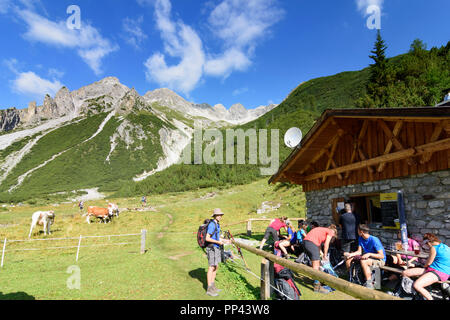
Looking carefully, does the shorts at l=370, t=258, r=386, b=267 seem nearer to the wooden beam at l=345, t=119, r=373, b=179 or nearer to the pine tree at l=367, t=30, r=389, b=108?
the wooden beam at l=345, t=119, r=373, b=179

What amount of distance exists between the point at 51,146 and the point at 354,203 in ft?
435

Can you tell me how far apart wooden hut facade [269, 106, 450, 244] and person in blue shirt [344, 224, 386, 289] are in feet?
6.17

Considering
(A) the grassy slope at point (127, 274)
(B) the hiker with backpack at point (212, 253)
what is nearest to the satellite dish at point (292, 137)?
(A) the grassy slope at point (127, 274)

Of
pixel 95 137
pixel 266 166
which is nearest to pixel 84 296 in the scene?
pixel 266 166

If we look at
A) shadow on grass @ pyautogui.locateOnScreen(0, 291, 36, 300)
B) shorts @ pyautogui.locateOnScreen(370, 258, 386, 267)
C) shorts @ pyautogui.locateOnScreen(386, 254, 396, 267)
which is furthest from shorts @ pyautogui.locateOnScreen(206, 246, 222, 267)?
shorts @ pyautogui.locateOnScreen(386, 254, 396, 267)

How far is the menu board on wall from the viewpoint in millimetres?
7631

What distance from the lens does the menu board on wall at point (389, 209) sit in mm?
7631

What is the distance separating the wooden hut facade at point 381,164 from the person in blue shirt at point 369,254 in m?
1.88

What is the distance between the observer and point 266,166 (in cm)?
5575

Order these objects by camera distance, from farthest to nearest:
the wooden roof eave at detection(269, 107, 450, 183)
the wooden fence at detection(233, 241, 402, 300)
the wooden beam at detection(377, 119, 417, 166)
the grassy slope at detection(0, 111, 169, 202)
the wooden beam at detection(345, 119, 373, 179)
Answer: the grassy slope at detection(0, 111, 169, 202), the wooden beam at detection(345, 119, 373, 179), the wooden beam at detection(377, 119, 417, 166), the wooden roof eave at detection(269, 107, 450, 183), the wooden fence at detection(233, 241, 402, 300)

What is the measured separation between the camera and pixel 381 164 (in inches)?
318

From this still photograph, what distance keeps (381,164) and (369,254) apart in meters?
3.50
